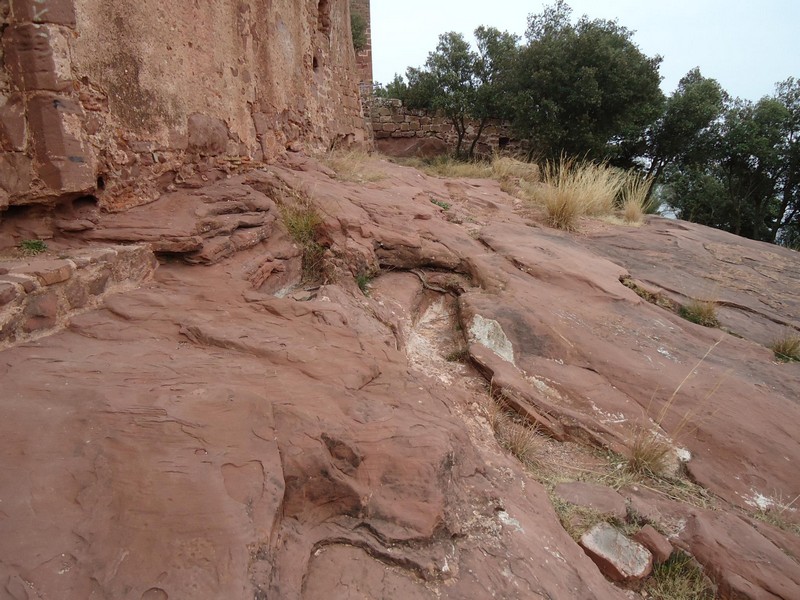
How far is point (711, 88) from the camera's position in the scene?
12.0 meters

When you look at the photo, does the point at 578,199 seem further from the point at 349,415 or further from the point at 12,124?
the point at 12,124

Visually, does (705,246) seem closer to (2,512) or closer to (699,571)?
(699,571)

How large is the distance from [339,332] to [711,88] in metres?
13.5

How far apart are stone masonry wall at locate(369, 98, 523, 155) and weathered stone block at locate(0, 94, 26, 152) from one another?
33.8 ft

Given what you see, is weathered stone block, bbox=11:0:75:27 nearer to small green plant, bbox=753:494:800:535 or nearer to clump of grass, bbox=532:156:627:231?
small green plant, bbox=753:494:800:535

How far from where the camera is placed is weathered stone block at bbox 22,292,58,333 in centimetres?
191

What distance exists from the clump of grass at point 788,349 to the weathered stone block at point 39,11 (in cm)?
504

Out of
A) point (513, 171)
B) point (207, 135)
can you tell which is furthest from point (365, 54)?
point (207, 135)

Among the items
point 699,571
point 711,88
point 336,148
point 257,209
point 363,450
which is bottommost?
point 699,571

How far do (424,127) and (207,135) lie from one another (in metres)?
9.33

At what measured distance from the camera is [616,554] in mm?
2051

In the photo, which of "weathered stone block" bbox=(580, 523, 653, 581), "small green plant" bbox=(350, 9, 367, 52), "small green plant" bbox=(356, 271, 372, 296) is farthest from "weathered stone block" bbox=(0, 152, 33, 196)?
"small green plant" bbox=(350, 9, 367, 52)

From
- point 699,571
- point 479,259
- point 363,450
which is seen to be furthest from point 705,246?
point 363,450

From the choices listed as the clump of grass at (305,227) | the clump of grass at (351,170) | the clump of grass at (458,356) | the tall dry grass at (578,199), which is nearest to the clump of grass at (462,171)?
the tall dry grass at (578,199)
